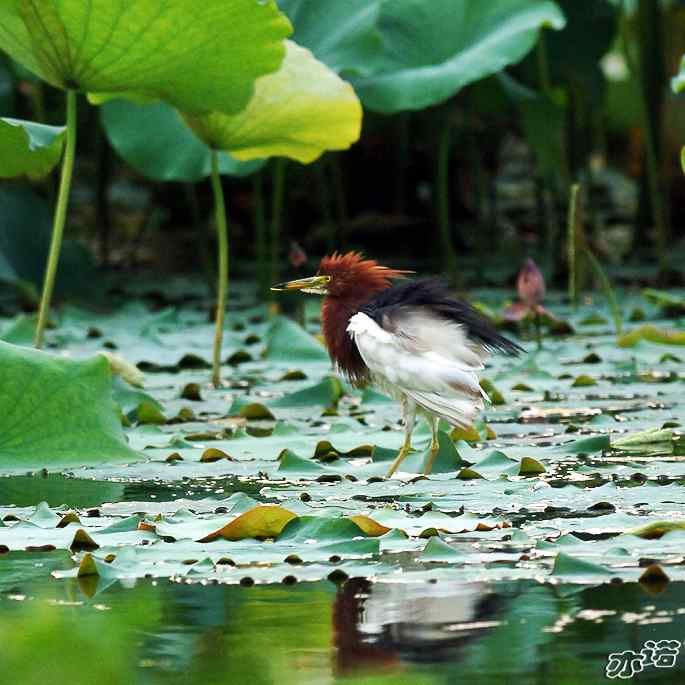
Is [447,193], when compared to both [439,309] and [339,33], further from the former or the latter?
[439,309]

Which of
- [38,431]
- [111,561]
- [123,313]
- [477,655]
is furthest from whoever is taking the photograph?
[123,313]

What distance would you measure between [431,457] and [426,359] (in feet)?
0.73

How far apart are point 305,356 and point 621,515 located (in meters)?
3.02

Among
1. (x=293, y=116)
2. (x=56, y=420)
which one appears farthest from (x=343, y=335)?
(x=293, y=116)

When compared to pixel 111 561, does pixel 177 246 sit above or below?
above

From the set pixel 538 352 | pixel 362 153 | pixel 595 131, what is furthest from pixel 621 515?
pixel 595 131

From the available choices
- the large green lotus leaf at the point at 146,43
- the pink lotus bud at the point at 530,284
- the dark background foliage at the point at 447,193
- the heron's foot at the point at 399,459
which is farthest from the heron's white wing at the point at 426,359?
the dark background foliage at the point at 447,193

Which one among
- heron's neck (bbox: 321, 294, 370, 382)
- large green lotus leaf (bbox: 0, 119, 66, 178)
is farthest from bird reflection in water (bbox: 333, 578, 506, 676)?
large green lotus leaf (bbox: 0, 119, 66, 178)

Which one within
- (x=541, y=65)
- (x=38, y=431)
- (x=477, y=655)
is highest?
(x=541, y=65)

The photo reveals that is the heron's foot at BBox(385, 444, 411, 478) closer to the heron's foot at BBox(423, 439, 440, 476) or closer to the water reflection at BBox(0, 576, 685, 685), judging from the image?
the heron's foot at BBox(423, 439, 440, 476)

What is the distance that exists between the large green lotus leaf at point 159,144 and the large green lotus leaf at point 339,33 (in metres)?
0.47

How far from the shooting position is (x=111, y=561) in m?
2.67

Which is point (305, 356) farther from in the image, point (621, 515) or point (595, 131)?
point (595, 131)

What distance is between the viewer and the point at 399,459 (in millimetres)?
3635
